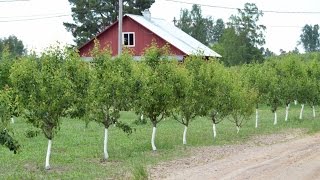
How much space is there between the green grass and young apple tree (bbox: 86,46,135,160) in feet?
4.06

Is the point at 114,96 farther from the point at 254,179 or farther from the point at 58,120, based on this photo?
the point at 254,179

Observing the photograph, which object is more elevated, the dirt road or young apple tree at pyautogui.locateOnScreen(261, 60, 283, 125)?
young apple tree at pyautogui.locateOnScreen(261, 60, 283, 125)

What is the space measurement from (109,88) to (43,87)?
8.60 feet

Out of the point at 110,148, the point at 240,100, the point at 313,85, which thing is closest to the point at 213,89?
the point at 240,100

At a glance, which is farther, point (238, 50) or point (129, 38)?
point (238, 50)

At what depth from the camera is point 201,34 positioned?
83688 millimetres

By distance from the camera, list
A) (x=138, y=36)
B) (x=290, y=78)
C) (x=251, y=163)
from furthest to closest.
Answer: (x=138, y=36), (x=290, y=78), (x=251, y=163)

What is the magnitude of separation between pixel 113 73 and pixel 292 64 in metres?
17.8

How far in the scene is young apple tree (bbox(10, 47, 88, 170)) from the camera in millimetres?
15195

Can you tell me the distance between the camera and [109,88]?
17062 millimetres

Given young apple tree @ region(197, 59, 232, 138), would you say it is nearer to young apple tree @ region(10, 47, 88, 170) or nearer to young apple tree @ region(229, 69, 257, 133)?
young apple tree @ region(229, 69, 257, 133)

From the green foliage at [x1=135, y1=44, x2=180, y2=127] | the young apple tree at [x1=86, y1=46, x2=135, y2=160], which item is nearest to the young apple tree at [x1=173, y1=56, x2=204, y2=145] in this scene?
the green foliage at [x1=135, y1=44, x2=180, y2=127]

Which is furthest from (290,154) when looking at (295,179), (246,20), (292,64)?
(246,20)

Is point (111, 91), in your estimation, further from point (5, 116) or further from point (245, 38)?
point (245, 38)
